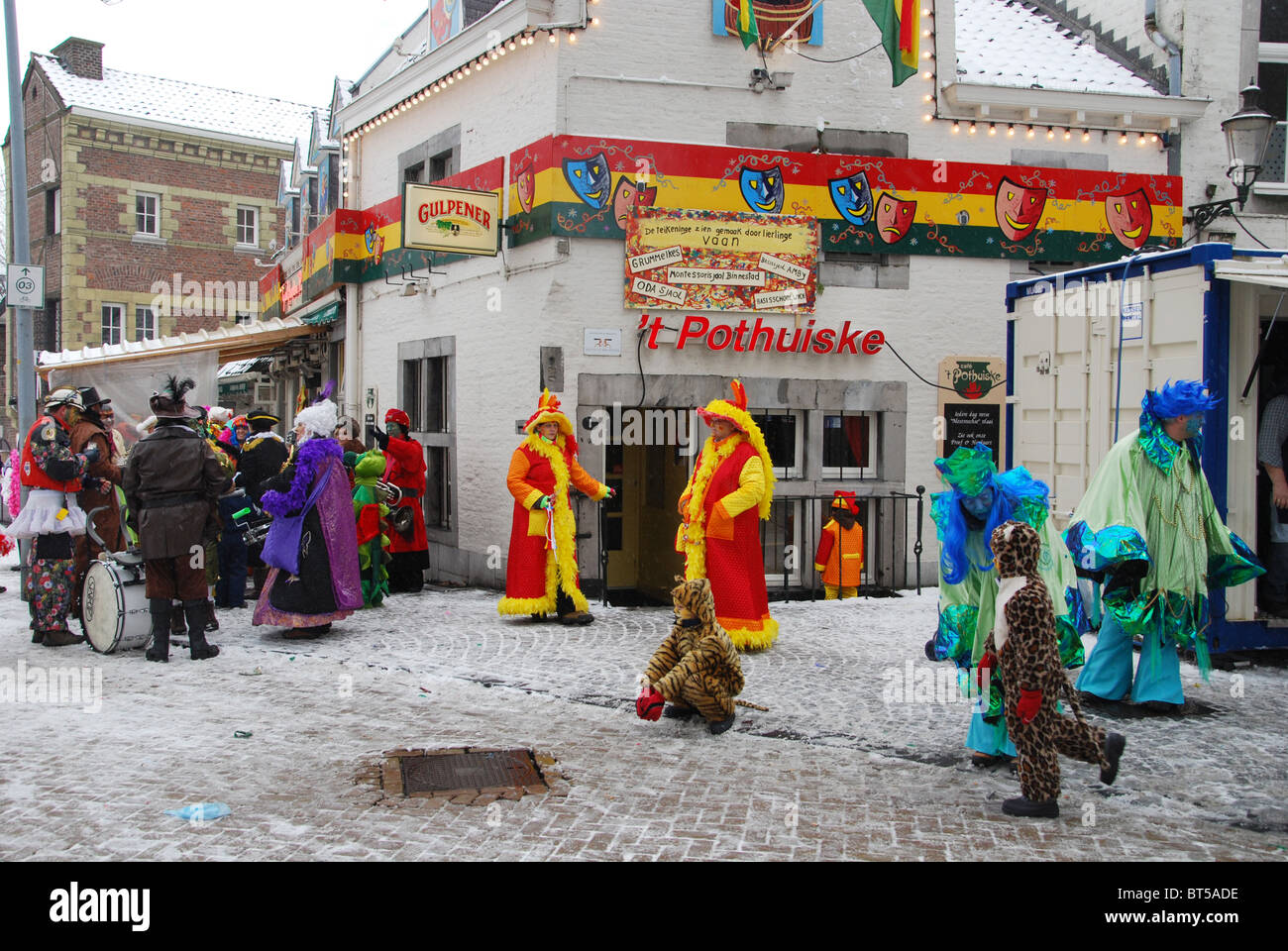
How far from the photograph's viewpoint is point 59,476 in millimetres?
7875

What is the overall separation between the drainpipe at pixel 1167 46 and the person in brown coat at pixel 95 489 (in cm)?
→ 1156

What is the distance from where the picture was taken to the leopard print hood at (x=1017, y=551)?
14.7ft

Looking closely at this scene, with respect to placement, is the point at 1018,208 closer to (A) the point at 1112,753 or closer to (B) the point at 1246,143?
(B) the point at 1246,143

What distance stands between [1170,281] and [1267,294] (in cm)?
63

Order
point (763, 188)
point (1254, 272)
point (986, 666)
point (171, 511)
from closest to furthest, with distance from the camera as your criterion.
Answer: point (986, 666) → point (1254, 272) → point (171, 511) → point (763, 188)

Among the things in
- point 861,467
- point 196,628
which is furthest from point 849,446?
point 196,628

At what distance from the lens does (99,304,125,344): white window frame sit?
1101 inches

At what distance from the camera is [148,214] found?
93.8 feet

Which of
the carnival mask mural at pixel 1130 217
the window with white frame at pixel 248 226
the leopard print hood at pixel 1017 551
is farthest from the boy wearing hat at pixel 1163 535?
the window with white frame at pixel 248 226

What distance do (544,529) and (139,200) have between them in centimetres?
2428

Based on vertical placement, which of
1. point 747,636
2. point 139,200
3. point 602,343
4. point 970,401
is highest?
point 139,200

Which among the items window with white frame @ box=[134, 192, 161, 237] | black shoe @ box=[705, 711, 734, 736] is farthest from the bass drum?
window with white frame @ box=[134, 192, 161, 237]

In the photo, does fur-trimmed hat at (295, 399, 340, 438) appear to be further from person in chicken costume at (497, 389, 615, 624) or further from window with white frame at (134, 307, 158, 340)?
window with white frame at (134, 307, 158, 340)

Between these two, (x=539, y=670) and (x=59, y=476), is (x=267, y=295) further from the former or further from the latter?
(x=539, y=670)
